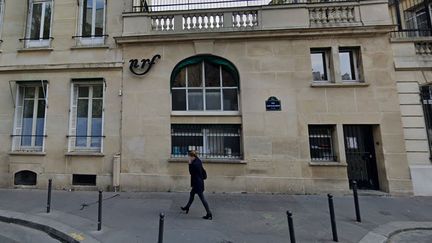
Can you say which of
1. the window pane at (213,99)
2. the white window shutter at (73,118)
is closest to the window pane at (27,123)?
the white window shutter at (73,118)

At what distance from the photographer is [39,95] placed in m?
9.85

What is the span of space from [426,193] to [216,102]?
25.8 feet

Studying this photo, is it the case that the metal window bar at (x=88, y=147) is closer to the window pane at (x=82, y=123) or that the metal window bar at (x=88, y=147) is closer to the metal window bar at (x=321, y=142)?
the window pane at (x=82, y=123)

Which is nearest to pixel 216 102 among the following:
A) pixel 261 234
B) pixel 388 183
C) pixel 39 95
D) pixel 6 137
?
pixel 261 234

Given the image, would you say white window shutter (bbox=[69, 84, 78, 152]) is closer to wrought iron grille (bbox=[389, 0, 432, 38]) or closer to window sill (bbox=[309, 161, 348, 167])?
window sill (bbox=[309, 161, 348, 167])

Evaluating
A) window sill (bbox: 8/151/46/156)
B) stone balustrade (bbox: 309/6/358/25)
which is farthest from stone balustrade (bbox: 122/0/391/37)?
window sill (bbox: 8/151/46/156)

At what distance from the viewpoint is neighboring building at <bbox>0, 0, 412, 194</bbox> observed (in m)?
8.54

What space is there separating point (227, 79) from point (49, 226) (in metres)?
7.08

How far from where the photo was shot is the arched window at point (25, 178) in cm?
921

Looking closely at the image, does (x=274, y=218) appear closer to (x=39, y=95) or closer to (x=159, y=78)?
(x=159, y=78)

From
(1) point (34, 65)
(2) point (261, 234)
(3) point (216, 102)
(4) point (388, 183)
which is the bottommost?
(2) point (261, 234)

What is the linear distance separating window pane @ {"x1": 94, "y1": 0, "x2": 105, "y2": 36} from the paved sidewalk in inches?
256

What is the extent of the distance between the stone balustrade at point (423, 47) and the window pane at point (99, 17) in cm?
1226

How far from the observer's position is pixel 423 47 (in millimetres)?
8836
